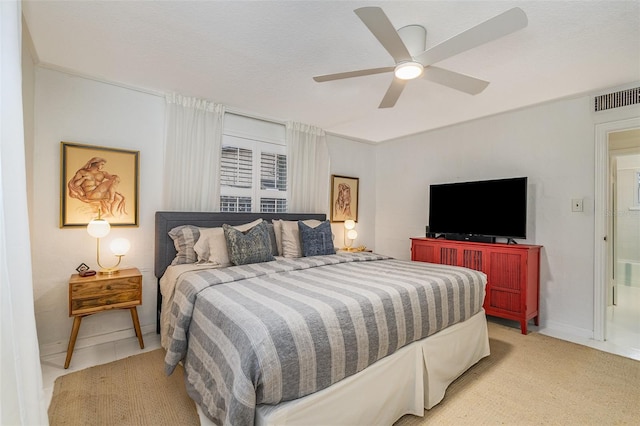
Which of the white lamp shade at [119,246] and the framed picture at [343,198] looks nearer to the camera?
the white lamp shade at [119,246]

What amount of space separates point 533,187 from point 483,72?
5.40 feet

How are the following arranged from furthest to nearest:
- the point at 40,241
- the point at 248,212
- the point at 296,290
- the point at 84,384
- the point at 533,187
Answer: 1. the point at 248,212
2. the point at 533,187
3. the point at 40,241
4. the point at 84,384
5. the point at 296,290

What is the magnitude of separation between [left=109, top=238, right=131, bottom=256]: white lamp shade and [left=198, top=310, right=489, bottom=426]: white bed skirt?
5.61 ft

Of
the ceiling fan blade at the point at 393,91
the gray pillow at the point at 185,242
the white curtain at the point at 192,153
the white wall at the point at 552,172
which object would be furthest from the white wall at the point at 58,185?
the white wall at the point at 552,172

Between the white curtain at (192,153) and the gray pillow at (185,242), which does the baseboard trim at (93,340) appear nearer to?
the gray pillow at (185,242)

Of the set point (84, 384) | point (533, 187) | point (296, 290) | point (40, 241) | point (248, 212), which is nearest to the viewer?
point (296, 290)

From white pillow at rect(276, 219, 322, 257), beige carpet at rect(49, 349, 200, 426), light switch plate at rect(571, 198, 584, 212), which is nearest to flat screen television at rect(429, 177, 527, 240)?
light switch plate at rect(571, 198, 584, 212)

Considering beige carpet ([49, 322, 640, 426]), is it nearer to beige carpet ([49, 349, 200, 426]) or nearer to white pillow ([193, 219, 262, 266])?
beige carpet ([49, 349, 200, 426])

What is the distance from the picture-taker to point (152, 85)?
2930mm

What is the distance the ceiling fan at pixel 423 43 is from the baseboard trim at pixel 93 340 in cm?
297

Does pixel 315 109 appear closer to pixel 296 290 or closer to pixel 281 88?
pixel 281 88

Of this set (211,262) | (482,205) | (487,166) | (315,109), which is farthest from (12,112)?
(487,166)

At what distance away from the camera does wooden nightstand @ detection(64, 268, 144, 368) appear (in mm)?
2352

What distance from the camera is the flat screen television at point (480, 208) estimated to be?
3.33m
